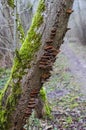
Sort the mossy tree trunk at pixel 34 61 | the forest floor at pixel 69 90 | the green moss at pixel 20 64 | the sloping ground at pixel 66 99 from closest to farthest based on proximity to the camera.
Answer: the mossy tree trunk at pixel 34 61 < the green moss at pixel 20 64 < the sloping ground at pixel 66 99 < the forest floor at pixel 69 90

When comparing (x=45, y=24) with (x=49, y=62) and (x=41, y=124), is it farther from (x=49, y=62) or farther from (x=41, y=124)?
(x=41, y=124)

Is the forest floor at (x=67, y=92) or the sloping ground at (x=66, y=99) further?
the sloping ground at (x=66, y=99)

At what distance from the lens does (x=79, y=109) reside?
8.02 meters

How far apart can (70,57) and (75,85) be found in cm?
478

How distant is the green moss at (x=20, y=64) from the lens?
3352 mm

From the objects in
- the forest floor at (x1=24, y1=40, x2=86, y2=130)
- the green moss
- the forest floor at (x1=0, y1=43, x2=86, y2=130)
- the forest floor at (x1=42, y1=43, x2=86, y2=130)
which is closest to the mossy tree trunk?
the green moss

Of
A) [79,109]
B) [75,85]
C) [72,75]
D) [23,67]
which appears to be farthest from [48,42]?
[72,75]

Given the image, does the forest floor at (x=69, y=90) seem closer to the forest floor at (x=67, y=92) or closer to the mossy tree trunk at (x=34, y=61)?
the forest floor at (x=67, y=92)

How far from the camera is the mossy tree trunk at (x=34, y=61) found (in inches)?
127

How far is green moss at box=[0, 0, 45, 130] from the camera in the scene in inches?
132

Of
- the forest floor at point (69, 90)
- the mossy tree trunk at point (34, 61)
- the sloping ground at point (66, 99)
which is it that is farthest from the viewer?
the forest floor at point (69, 90)

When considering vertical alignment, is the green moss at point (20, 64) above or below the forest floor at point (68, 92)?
above

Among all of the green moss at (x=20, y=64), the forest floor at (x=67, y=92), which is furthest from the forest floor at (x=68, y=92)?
the green moss at (x=20, y=64)

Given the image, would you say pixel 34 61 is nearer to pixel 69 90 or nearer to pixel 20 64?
pixel 20 64
